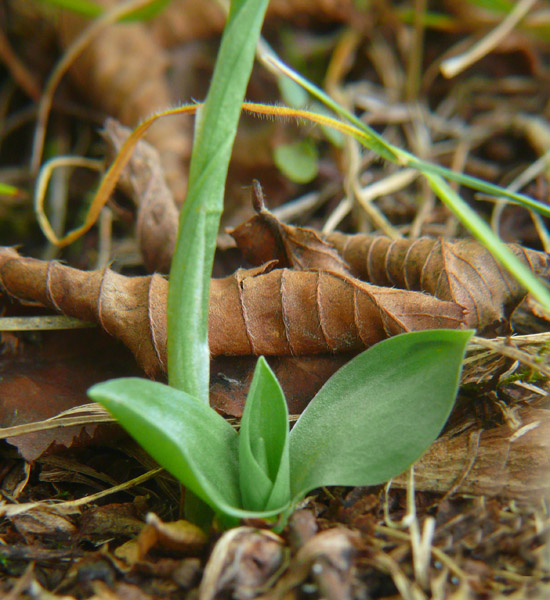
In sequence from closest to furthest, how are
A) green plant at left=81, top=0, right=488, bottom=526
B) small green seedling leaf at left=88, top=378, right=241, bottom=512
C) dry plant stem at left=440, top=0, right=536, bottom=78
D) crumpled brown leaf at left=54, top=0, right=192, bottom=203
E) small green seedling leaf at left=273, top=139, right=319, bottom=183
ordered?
small green seedling leaf at left=88, top=378, right=241, bottom=512 → green plant at left=81, top=0, right=488, bottom=526 → small green seedling leaf at left=273, top=139, right=319, bottom=183 → dry plant stem at left=440, top=0, right=536, bottom=78 → crumpled brown leaf at left=54, top=0, right=192, bottom=203

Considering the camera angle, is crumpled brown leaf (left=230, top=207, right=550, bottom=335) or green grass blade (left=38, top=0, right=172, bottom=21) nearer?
crumpled brown leaf (left=230, top=207, right=550, bottom=335)

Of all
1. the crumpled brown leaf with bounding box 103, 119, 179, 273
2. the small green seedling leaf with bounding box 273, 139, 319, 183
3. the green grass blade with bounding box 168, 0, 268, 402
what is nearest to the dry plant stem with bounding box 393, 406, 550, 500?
the green grass blade with bounding box 168, 0, 268, 402

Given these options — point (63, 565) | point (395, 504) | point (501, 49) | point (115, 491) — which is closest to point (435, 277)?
point (395, 504)

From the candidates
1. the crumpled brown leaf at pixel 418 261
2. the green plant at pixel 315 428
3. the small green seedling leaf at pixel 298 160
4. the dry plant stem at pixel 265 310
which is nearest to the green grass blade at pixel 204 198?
the green plant at pixel 315 428

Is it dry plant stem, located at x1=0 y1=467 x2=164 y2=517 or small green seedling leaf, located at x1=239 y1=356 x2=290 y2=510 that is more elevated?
small green seedling leaf, located at x1=239 y1=356 x2=290 y2=510

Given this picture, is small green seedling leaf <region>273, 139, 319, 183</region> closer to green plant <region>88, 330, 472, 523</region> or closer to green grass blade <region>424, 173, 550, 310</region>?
green grass blade <region>424, 173, 550, 310</region>

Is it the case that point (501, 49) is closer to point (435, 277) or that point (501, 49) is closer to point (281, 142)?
point (281, 142)

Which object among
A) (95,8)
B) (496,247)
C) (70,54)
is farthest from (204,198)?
(95,8)
